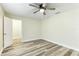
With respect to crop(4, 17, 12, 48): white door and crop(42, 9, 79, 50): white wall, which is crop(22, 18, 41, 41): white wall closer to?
crop(42, 9, 79, 50): white wall

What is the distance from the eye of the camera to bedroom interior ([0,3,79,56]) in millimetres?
1485

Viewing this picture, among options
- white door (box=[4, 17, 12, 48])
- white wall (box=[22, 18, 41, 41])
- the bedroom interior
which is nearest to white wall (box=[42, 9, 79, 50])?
the bedroom interior

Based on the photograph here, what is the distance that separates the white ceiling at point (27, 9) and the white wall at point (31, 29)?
0.33 feet

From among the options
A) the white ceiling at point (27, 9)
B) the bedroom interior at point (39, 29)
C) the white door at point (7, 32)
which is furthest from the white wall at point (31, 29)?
the white door at point (7, 32)

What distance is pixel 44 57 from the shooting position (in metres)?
1.53

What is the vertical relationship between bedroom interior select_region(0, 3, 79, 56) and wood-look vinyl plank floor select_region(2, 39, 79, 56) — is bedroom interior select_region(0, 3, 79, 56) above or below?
above

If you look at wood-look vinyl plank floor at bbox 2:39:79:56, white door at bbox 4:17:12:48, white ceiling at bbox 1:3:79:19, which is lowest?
wood-look vinyl plank floor at bbox 2:39:79:56

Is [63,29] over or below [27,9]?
below

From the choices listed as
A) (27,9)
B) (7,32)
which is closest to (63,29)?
(27,9)

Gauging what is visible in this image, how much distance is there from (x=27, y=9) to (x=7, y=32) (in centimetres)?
49

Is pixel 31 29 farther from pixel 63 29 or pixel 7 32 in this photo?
pixel 63 29

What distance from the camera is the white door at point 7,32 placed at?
4.88 ft

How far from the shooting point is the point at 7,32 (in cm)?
150

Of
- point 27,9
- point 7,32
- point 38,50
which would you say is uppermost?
point 27,9
